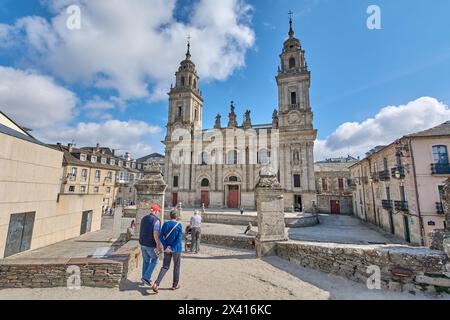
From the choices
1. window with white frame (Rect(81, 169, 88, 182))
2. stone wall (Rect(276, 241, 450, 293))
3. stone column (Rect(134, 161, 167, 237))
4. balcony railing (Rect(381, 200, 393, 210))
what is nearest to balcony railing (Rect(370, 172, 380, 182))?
balcony railing (Rect(381, 200, 393, 210))

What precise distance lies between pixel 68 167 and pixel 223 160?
21310 millimetres

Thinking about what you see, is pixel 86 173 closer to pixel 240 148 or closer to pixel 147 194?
pixel 240 148

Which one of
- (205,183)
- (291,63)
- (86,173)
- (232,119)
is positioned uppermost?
(291,63)

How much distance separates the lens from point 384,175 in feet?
61.8

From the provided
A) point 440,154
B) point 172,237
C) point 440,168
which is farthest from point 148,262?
point 440,154

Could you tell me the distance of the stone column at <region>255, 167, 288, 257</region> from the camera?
7.29 metres

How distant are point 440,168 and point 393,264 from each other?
49.0 feet

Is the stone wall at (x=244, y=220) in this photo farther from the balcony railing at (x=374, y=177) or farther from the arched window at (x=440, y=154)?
the arched window at (x=440, y=154)

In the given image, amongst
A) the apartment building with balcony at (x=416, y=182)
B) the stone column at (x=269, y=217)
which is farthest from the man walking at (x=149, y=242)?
the apartment building with balcony at (x=416, y=182)

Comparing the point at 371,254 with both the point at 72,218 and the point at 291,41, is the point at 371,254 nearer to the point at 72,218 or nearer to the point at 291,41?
the point at 72,218

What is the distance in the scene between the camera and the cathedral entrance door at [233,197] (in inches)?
1271

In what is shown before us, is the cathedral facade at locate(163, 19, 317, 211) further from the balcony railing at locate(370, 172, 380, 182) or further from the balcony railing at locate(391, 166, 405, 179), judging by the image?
the balcony railing at locate(391, 166, 405, 179)

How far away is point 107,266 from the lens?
4.35m
